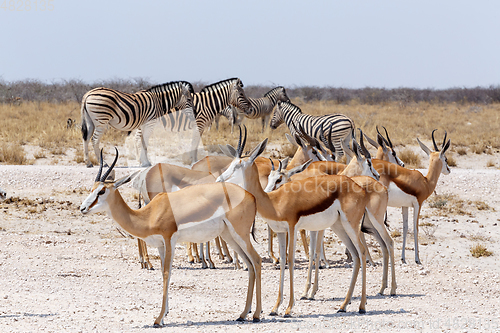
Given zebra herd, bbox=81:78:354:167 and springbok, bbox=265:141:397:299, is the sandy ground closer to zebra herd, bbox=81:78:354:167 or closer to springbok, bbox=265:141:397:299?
springbok, bbox=265:141:397:299

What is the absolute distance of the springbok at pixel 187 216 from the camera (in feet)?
18.4

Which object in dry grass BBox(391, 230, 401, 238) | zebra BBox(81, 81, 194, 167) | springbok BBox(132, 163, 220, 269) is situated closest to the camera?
springbok BBox(132, 163, 220, 269)

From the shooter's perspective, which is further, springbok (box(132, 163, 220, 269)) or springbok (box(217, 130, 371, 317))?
springbok (box(132, 163, 220, 269))

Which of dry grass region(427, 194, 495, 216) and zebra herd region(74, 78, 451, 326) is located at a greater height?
zebra herd region(74, 78, 451, 326)

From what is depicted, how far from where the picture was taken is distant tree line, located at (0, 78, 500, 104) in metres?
39.7

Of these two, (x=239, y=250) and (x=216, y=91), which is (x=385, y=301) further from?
(x=216, y=91)

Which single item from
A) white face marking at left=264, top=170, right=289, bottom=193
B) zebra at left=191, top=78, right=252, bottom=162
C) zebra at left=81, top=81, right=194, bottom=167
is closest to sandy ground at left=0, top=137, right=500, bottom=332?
white face marking at left=264, top=170, right=289, bottom=193

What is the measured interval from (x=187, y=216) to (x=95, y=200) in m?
0.95

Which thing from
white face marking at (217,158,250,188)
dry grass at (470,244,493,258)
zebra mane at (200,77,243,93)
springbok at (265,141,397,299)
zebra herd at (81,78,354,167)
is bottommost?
dry grass at (470,244,493,258)

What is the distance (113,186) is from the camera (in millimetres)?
5812

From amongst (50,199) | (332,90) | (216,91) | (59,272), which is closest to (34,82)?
(332,90)

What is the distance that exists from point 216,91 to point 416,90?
4281 cm
